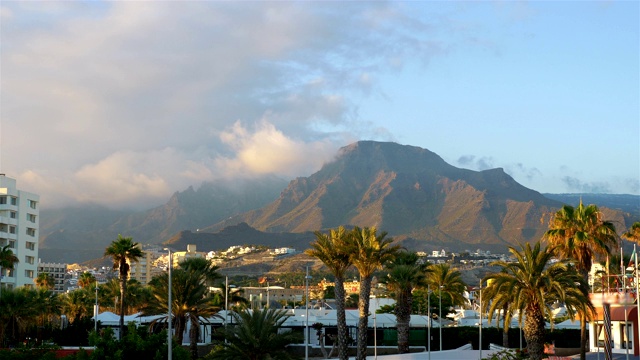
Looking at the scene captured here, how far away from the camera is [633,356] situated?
6066 centimetres

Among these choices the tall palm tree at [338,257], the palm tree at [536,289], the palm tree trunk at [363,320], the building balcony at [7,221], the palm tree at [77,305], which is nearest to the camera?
the palm tree at [536,289]

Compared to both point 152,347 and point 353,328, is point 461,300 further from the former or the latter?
point 152,347

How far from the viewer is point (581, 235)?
5850cm

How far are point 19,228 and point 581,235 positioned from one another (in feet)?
320

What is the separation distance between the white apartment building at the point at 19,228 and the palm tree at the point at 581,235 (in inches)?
3547

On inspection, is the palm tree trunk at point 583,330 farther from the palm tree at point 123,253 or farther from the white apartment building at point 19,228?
the white apartment building at point 19,228

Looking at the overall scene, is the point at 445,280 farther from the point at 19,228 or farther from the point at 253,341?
the point at 19,228

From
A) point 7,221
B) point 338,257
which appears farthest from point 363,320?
point 7,221

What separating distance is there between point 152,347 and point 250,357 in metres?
7.80

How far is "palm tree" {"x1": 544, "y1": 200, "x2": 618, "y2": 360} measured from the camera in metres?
58.6

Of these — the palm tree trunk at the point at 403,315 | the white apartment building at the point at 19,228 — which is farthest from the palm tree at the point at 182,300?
the white apartment building at the point at 19,228

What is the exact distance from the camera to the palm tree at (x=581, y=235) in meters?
58.6

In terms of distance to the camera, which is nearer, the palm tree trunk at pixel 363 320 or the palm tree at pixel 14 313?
the palm tree trunk at pixel 363 320

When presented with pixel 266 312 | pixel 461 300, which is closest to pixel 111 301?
pixel 461 300
